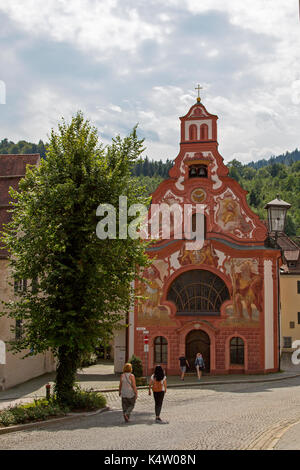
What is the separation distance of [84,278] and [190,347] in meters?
18.4

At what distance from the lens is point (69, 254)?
20.4m

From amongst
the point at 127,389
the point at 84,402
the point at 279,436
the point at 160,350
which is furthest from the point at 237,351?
the point at 279,436

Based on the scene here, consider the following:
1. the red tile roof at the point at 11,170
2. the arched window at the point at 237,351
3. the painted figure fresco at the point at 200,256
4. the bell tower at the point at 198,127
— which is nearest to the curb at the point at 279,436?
the arched window at the point at 237,351

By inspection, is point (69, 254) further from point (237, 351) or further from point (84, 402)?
point (237, 351)

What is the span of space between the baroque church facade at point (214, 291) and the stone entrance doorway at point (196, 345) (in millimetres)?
62

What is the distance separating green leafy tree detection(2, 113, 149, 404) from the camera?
66.4 ft

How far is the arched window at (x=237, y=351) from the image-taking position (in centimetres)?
3669

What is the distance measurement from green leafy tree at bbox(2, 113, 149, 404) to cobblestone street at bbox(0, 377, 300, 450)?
9.38ft

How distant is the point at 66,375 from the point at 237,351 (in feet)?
59.9

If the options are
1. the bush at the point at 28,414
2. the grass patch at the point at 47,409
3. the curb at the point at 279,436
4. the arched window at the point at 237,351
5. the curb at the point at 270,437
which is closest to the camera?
the curb at the point at 279,436

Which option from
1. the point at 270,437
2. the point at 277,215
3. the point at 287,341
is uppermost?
the point at 277,215

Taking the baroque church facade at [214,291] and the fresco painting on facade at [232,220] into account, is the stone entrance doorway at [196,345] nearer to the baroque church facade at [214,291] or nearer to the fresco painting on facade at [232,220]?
the baroque church facade at [214,291]

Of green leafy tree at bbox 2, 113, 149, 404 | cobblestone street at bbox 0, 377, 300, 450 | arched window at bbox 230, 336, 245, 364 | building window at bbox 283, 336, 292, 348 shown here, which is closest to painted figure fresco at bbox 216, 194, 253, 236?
arched window at bbox 230, 336, 245, 364

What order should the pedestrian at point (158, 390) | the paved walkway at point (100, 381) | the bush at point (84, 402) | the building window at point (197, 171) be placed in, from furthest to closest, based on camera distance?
the building window at point (197, 171) < the paved walkway at point (100, 381) < the bush at point (84, 402) < the pedestrian at point (158, 390)
